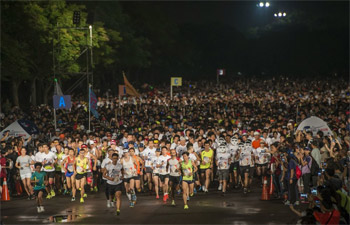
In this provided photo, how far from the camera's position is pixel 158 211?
1609 cm

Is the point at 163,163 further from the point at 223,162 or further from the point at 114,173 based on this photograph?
the point at 114,173

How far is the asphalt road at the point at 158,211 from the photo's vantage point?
14.8 metres

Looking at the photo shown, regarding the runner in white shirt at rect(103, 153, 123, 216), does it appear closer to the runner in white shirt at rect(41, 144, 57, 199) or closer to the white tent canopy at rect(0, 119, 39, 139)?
the runner in white shirt at rect(41, 144, 57, 199)

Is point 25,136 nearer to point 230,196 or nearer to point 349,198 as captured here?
point 230,196

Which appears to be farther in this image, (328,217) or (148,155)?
(148,155)

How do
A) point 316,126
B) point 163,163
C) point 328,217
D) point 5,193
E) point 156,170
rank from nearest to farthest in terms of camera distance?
point 328,217, point 163,163, point 156,170, point 5,193, point 316,126

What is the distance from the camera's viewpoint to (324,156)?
1798 cm

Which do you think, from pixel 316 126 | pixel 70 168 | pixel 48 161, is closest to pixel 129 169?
pixel 70 168

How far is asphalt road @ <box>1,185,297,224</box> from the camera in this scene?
14.8 metres

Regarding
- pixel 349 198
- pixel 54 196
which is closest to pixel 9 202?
pixel 54 196

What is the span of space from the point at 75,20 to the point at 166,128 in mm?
12273

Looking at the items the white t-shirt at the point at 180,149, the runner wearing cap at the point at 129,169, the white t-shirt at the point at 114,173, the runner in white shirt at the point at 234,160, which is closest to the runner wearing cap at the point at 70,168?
the runner wearing cap at the point at 129,169

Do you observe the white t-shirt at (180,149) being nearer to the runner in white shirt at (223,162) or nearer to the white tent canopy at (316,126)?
the runner in white shirt at (223,162)

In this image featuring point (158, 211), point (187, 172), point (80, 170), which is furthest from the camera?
point (80, 170)
